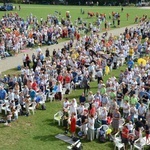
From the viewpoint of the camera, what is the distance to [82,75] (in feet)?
68.7

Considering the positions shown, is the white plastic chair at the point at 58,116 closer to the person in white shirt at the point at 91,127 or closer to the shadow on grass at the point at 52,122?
the shadow on grass at the point at 52,122

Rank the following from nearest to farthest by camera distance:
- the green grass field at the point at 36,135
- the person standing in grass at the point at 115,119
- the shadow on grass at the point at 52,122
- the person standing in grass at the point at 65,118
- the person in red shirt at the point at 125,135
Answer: the person in red shirt at the point at 125,135 < the green grass field at the point at 36,135 < the person standing in grass at the point at 115,119 < the person standing in grass at the point at 65,118 < the shadow on grass at the point at 52,122

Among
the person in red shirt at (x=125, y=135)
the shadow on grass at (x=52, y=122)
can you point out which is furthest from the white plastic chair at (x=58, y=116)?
the person in red shirt at (x=125, y=135)

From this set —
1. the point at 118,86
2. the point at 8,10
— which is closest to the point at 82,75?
the point at 118,86

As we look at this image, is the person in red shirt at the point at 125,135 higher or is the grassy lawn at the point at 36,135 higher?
the person in red shirt at the point at 125,135

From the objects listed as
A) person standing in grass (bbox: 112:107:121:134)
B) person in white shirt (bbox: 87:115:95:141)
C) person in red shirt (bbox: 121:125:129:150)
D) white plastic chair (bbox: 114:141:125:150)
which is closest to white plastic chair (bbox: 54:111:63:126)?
person in white shirt (bbox: 87:115:95:141)

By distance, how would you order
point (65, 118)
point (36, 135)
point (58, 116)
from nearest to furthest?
point (36, 135) < point (65, 118) < point (58, 116)

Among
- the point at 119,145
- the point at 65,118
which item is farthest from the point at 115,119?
the point at 65,118

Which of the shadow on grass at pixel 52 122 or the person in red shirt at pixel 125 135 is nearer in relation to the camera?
the person in red shirt at pixel 125 135

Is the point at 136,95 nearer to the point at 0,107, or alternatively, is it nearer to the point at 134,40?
the point at 0,107

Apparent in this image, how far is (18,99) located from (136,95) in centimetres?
607

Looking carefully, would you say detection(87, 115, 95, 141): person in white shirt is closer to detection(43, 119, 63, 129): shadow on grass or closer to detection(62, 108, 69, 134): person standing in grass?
detection(62, 108, 69, 134): person standing in grass

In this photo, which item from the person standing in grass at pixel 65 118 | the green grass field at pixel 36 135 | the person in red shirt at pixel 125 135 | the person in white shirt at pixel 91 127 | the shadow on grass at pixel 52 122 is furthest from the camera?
the shadow on grass at pixel 52 122

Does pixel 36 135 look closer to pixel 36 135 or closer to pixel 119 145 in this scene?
pixel 36 135
